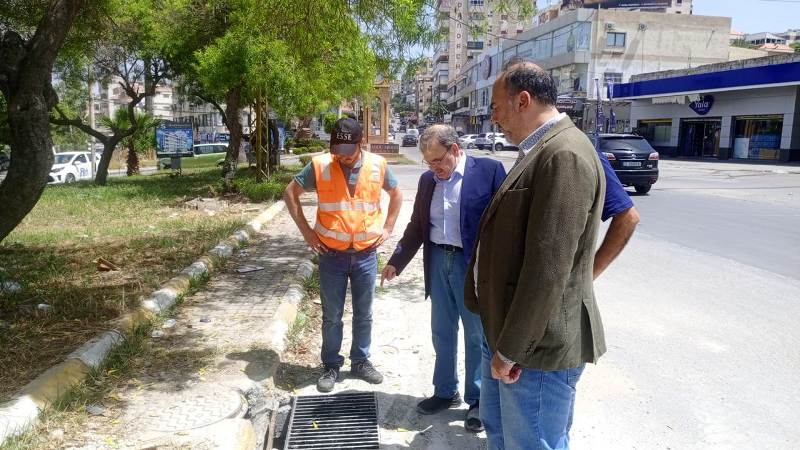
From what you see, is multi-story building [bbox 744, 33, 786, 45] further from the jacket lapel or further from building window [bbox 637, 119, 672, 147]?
the jacket lapel

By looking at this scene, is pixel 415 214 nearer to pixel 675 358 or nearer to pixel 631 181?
pixel 675 358

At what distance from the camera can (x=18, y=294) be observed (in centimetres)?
560

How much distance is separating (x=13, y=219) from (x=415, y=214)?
349cm

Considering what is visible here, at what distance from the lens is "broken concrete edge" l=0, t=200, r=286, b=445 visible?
10.8 ft

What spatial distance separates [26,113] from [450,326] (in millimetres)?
3911

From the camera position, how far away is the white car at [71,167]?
27359 mm

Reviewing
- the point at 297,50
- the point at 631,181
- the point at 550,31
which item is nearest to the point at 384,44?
the point at 297,50

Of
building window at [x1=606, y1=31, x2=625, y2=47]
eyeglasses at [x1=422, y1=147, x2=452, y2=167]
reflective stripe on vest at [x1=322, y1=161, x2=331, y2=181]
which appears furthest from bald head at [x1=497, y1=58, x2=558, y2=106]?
building window at [x1=606, y1=31, x2=625, y2=47]

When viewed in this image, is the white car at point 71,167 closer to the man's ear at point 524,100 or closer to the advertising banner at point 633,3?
the man's ear at point 524,100

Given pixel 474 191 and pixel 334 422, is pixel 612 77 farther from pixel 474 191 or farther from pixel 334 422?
pixel 334 422

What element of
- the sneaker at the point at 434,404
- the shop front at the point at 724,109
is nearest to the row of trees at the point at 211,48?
the sneaker at the point at 434,404

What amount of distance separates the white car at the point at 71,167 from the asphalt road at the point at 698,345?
26.5 meters

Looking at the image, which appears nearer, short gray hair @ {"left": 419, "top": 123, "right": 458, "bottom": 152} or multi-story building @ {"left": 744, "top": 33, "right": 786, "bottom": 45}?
short gray hair @ {"left": 419, "top": 123, "right": 458, "bottom": 152}

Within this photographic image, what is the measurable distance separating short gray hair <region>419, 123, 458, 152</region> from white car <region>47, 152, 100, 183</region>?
2772 centimetres
